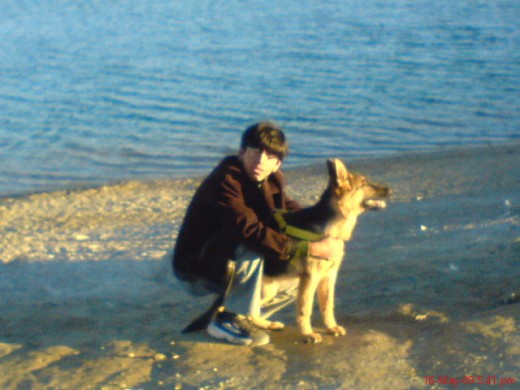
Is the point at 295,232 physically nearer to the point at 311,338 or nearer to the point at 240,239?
the point at 240,239

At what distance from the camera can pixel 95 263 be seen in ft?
26.1

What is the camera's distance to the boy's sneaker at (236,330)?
5.08 metres

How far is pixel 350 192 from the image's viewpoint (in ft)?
16.9

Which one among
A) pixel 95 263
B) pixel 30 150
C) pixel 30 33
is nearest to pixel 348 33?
pixel 30 33

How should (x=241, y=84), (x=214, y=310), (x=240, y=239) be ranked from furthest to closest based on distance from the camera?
(x=241, y=84) < (x=214, y=310) < (x=240, y=239)

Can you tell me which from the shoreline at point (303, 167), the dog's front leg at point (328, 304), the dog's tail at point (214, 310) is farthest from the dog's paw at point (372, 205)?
the shoreline at point (303, 167)

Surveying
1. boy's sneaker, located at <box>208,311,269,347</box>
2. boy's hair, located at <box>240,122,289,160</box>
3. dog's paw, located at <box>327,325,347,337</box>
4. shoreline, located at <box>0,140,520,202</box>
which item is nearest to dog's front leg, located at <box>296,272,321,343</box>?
dog's paw, located at <box>327,325,347,337</box>

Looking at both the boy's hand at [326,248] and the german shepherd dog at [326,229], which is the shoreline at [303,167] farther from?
the boy's hand at [326,248]

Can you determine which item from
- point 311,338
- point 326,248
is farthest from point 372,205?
point 311,338

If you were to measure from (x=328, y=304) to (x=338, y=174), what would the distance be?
83 cm

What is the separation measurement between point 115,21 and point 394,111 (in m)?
14.6

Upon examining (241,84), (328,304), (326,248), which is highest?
(241,84)

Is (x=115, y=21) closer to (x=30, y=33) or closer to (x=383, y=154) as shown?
(x=30, y=33)

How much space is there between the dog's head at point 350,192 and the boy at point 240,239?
0.24 metres
